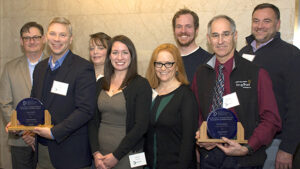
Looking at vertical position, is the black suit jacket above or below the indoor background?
below

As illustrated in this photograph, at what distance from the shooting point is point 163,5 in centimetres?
422

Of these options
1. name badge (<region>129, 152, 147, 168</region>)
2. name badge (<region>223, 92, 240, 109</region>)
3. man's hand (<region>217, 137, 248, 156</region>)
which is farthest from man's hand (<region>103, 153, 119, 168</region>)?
name badge (<region>223, 92, 240, 109</region>)

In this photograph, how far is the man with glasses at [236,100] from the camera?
225 centimetres

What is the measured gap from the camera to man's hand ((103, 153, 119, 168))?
239 centimetres

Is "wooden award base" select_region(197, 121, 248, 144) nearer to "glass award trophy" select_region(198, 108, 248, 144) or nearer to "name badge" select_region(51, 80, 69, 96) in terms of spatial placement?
"glass award trophy" select_region(198, 108, 248, 144)

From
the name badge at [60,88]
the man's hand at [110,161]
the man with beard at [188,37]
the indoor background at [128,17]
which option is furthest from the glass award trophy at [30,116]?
the indoor background at [128,17]

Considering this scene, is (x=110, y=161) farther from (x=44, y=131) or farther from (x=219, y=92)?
(x=219, y=92)

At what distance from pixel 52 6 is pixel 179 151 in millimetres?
3494

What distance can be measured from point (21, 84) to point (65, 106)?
1231 millimetres

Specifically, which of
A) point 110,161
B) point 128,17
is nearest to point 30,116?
point 110,161

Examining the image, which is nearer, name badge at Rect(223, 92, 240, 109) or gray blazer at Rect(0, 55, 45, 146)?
name badge at Rect(223, 92, 240, 109)

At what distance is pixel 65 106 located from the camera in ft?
8.30

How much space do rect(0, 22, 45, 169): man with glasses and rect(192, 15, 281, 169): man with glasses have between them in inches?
85.7

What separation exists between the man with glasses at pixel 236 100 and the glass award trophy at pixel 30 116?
4.46 feet
